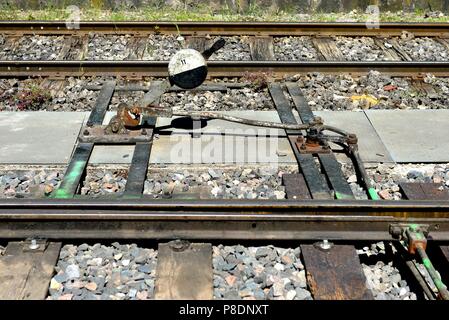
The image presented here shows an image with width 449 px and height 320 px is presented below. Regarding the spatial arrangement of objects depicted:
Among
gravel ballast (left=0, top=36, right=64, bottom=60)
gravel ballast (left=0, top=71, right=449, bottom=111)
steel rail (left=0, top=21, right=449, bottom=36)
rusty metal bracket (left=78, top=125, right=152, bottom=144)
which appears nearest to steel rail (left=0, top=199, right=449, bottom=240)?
rusty metal bracket (left=78, top=125, right=152, bottom=144)

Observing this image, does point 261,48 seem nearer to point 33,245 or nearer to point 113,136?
point 113,136

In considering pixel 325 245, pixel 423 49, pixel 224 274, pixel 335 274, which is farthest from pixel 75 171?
pixel 423 49

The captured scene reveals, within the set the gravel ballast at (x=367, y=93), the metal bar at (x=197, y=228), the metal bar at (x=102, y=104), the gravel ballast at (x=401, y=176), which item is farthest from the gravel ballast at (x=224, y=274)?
the gravel ballast at (x=367, y=93)

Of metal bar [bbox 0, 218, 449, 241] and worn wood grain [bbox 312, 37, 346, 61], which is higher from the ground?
metal bar [bbox 0, 218, 449, 241]

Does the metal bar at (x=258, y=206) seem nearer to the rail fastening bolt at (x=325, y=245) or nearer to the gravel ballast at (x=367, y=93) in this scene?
the rail fastening bolt at (x=325, y=245)

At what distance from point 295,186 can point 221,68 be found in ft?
9.20

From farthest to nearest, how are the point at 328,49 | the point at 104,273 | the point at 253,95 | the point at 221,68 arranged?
the point at 328,49, the point at 221,68, the point at 253,95, the point at 104,273

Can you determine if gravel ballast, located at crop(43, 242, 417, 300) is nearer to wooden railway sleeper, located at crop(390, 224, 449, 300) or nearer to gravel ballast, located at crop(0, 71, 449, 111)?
wooden railway sleeper, located at crop(390, 224, 449, 300)

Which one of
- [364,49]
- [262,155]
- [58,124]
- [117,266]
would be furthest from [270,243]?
[364,49]

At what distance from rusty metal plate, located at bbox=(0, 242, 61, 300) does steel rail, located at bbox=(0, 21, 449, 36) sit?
5.28 metres

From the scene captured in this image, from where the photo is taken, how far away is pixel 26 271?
385 cm

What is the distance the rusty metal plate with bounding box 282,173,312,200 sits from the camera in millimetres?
4691

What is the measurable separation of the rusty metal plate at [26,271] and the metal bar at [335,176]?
1.98 m

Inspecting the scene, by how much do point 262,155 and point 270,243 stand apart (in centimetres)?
135
